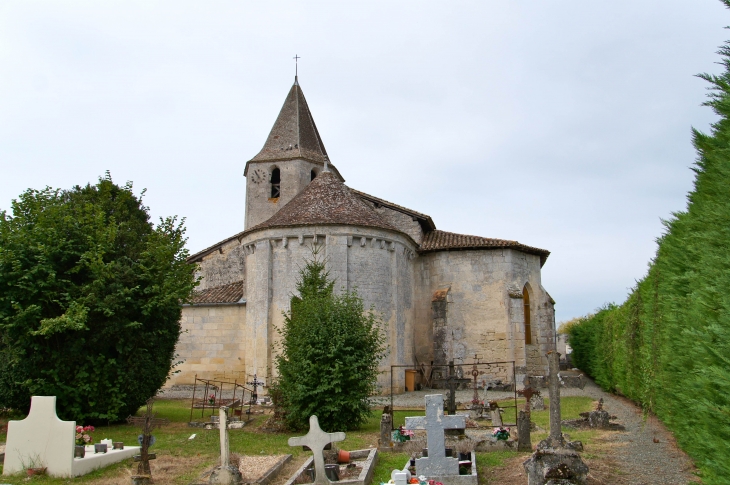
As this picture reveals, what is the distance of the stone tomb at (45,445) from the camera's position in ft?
28.7

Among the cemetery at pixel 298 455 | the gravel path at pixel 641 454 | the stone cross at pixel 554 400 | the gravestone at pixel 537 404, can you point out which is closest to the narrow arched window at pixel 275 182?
the gravestone at pixel 537 404

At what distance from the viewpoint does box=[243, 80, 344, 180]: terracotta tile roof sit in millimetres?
30234

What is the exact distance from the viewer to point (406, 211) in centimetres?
2573

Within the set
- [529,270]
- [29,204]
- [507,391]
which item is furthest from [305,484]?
[529,270]

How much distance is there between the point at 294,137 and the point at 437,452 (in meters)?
24.6

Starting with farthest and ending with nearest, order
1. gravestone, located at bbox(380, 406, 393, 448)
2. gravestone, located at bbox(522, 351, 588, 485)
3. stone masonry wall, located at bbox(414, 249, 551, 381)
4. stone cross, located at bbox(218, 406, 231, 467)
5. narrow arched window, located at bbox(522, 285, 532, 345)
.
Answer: narrow arched window, located at bbox(522, 285, 532, 345) < stone masonry wall, located at bbox(414, 249, 551, 381) < gravestone, located at bbox(380, 406, 393, 448) < stone cross, located at bbox(218, 406, 231, 467) < gravestone, located at bbox(522, 351, 588, 485)

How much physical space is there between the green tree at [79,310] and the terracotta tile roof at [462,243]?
40.3 ft

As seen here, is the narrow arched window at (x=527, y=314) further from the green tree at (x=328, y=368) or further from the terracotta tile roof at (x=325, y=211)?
the green tree at (x=328, y=368)

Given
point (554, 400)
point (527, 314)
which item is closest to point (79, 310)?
point (554, 400)

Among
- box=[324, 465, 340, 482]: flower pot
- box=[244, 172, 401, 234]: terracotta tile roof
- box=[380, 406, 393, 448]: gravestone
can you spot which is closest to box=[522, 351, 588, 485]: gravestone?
box=[324, 465, 340, 482]: flower pot

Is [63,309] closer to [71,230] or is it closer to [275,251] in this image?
[71,230]

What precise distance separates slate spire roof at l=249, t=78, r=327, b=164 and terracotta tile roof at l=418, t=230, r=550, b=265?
838 cm

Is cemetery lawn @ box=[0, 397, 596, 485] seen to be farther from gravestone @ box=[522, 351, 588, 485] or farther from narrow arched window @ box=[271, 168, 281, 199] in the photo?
narrow arched window @ box=[271, 168, 281, 199]

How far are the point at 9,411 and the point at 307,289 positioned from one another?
8.49 metres
